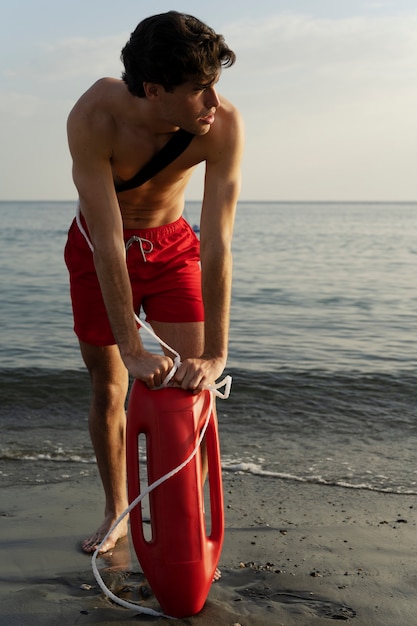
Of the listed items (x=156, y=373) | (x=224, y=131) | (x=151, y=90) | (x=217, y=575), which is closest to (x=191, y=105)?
(x=151, y=90)

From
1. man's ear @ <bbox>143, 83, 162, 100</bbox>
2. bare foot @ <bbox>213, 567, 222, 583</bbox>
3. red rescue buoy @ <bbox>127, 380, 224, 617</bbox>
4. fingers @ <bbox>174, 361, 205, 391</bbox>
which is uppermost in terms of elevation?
man's ear @ <bbox>143, 83, 162, 100</bbox>

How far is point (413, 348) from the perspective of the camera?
27.1ft

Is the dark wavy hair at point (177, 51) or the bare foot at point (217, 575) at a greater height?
the dark wavy hair at point (177, 51)

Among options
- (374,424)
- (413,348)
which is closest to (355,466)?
(374,424)

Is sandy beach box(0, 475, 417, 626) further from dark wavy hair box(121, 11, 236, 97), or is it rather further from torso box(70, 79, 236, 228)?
dark wavy hair box(121, 11, 236, 97)

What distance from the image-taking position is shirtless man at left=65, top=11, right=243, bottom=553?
8.57 ft

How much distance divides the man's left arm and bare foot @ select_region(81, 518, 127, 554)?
3.04 feet

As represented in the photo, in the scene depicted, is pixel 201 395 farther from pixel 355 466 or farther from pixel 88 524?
pixel 355 466

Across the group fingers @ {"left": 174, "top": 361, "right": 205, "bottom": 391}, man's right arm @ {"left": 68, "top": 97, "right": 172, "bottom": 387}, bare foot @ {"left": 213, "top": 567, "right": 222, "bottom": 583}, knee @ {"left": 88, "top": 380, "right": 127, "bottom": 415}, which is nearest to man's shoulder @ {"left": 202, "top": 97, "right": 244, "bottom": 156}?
man's right arm @ {"left": 68, "top": 97, "right": 172, "bottom": 387}

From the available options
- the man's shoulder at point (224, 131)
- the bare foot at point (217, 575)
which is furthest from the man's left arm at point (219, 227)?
the bare foot at point (217, 575)

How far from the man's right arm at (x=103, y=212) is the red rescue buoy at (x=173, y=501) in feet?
0.90

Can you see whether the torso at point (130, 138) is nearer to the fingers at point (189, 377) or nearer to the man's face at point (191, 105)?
the man's face at point (191, 105)

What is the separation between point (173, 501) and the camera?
2.55m

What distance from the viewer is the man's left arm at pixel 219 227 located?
9.41ft
